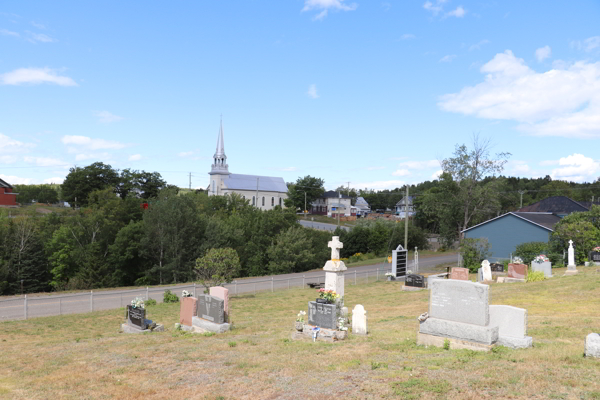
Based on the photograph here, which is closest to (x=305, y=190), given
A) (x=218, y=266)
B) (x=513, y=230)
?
(x=513, y=230)

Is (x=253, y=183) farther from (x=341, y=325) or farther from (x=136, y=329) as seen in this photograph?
(x=341, y=325)

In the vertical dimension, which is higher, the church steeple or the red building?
the church steeple

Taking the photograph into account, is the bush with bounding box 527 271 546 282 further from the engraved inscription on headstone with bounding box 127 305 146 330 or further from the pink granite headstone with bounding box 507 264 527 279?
the engraved inscription on headstone with bounding box 127 305 146 330

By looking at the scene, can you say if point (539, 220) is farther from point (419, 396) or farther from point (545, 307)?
point (419, 396)

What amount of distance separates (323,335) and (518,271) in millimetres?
16698

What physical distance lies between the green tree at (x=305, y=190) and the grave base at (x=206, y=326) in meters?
96.2

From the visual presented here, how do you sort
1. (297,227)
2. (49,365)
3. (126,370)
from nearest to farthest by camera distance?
1. (126,370)
2. (49,365)
3. (297,227)

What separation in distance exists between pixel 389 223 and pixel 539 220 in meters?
25.2

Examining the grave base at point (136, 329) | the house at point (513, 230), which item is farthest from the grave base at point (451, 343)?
the house at point (513, 230)

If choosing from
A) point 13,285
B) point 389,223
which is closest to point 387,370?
point 13,285

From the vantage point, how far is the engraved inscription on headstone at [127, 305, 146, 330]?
1545 centimetres

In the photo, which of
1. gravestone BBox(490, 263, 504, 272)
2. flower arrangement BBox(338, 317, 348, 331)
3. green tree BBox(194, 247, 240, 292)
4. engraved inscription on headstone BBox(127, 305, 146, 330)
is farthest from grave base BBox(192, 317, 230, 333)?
gravestone BBox(490, 263, 504, 272)

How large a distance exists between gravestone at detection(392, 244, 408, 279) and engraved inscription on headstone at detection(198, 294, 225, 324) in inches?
732

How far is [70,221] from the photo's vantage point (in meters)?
47.9
